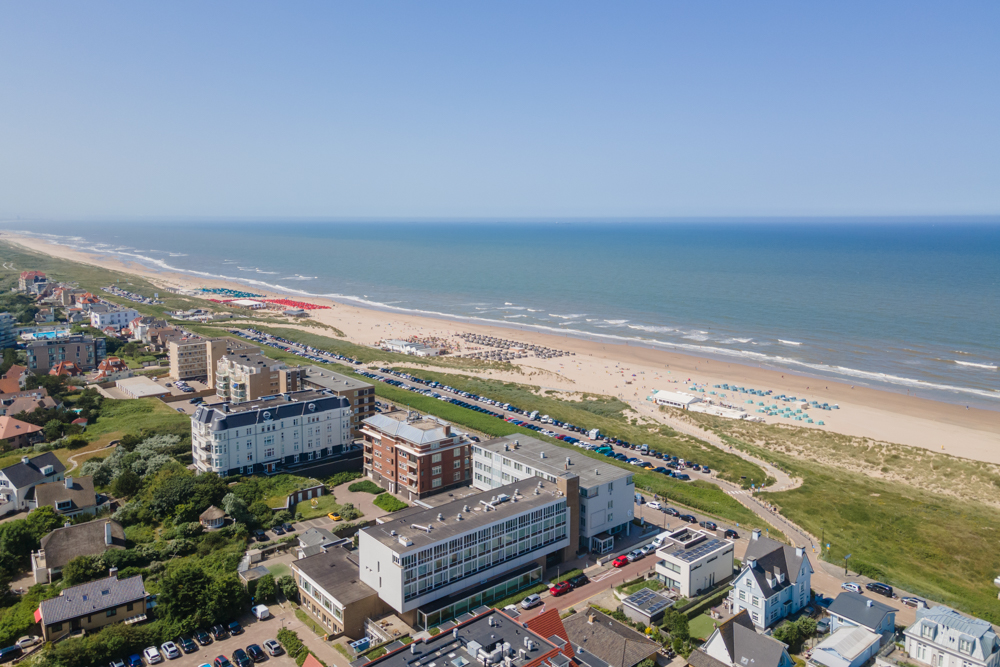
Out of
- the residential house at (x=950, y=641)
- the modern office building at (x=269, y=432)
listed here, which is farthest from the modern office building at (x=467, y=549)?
the modern office building at (x=269, y=432)

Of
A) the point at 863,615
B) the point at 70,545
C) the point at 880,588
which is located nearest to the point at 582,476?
the point at 863,615

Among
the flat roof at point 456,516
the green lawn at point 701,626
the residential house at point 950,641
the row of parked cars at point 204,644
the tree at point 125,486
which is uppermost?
the flat roof at point 456,516

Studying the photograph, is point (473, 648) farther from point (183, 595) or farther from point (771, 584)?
point (771, 584)

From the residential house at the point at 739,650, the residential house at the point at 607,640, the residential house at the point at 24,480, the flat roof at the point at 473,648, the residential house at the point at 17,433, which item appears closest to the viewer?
the flat roof at the point at 473,648

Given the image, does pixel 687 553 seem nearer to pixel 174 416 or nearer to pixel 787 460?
pixel 787 460

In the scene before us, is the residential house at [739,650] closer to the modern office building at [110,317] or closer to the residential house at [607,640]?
the residential house at [607,640]

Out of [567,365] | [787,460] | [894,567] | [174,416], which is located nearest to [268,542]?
[174,416]

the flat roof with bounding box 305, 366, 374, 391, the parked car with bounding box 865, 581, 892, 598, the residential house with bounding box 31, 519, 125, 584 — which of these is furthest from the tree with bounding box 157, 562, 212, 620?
the parked car with bounding box 865, 581, 892, 598

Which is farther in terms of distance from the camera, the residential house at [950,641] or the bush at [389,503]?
the bush at [389,503]

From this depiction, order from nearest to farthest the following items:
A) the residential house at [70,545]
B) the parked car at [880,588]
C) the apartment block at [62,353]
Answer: the parked car at [880,588] < the residential house at [70,545] < the apartment block at [62,353]
